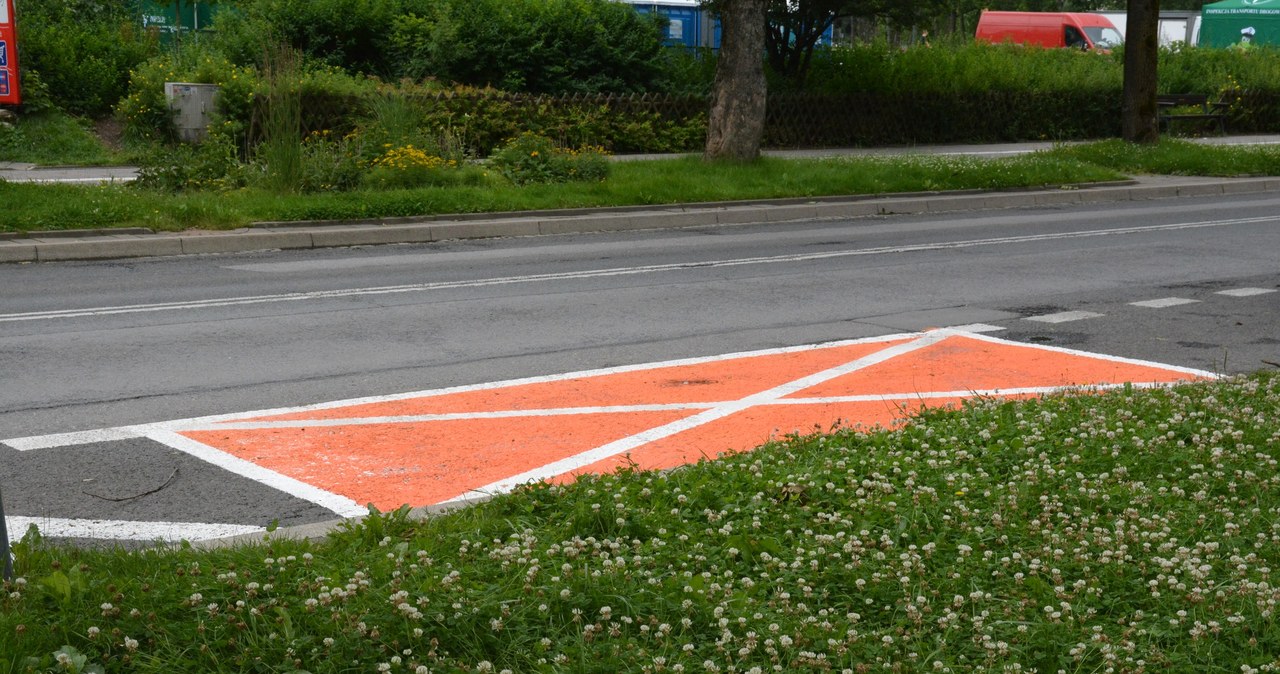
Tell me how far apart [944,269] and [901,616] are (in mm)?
9772

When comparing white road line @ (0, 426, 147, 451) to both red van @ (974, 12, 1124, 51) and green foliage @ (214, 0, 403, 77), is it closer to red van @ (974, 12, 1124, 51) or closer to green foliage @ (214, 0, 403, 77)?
green foliage @ (214, 0, 403, 77)

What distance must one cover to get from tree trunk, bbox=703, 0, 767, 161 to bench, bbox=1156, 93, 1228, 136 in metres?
15.7

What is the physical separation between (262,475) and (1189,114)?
3306 cm

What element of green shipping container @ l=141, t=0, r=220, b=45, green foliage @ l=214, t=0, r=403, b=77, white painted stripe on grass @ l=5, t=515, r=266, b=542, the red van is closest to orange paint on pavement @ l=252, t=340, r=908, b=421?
white painted stripe on grass @ l=5, t=515, r=266, b=542

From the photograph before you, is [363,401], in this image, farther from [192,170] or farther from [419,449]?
[192,170]

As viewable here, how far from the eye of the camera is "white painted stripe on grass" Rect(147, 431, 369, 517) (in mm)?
5531

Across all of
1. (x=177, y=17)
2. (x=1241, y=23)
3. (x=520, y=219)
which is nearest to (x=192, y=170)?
(x=520, y=219)

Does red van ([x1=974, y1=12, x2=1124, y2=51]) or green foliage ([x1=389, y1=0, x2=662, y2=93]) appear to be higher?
red van ([x1=974, y1=12, x2=1124, y2=51])

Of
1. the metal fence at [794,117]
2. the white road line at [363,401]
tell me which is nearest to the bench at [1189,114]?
the metal fence at [794,117]

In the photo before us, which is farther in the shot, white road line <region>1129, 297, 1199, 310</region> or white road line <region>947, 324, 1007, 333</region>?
white road line <region>1129, 297, 1199, 310</region>

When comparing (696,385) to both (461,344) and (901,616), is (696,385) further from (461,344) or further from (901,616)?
(901,616)

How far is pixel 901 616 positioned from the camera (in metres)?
4.06

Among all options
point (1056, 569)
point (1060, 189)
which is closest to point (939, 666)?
point (1056, 569)

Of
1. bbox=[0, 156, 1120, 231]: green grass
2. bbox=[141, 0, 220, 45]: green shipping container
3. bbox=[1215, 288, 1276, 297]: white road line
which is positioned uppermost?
bbox=[141, 0, 220, 45]: green shipping container
